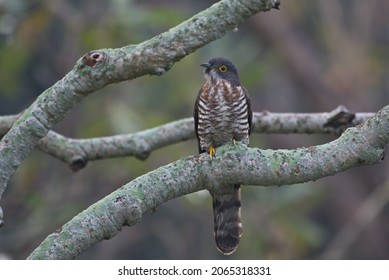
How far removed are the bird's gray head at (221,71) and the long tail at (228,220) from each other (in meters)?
0.58

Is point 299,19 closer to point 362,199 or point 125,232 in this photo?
point 362,199

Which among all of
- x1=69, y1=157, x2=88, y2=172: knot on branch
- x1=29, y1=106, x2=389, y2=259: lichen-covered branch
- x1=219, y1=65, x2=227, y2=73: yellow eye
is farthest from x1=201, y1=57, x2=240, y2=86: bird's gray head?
x1=29, y1=106, x2=389, y2=259: lichen-covered branch

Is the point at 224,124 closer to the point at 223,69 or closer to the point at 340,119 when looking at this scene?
the point at 223,69

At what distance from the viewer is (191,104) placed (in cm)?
821

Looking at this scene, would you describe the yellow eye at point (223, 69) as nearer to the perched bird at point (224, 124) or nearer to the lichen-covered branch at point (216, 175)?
the perched bird at point (224, 124)

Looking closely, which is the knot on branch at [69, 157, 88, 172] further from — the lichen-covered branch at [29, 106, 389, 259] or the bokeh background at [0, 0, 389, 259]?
the bokeh background at [0, 0, 389, 259]

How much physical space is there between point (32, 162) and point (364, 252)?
463 centimetres

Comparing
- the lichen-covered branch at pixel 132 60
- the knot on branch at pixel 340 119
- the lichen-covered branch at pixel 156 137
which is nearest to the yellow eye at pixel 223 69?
the lichen-covered branch at pixel 156 137

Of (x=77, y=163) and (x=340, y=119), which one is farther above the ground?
(x=340, y=119)

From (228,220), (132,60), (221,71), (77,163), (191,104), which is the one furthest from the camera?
(191,104)

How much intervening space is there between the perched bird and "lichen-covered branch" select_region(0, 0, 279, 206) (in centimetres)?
98

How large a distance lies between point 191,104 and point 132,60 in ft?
15.5

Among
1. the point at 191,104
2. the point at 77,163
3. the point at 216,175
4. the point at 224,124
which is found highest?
the point at 191,104

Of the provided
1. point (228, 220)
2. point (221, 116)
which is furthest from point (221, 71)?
point (228, 220)
